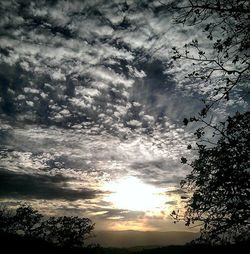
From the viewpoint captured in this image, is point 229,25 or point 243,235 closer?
point 229,25

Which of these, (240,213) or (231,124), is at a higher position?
(231,124)

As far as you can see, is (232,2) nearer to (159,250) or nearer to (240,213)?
(240,213)

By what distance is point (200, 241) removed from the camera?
48.2ft

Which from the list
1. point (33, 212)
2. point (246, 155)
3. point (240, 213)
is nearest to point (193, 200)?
point (240, 213)

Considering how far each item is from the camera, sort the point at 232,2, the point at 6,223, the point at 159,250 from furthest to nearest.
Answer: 1. the point at 6,223
2. the point at 159,250
3. the point at 232,2

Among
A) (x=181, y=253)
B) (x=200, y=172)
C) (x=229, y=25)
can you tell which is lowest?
(x=181, y=253)

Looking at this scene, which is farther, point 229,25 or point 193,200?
point 193,200

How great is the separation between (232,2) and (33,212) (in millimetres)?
78143

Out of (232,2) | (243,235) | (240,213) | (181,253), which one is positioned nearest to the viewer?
(232,2)

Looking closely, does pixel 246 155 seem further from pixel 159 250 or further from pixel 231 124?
pixel 159 250

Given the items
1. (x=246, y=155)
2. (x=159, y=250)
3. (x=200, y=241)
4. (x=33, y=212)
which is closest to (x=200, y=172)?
(x=246, y=155)

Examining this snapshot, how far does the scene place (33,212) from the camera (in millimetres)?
78500

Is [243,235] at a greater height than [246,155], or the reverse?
[246,155]

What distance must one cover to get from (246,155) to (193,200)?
320cm
